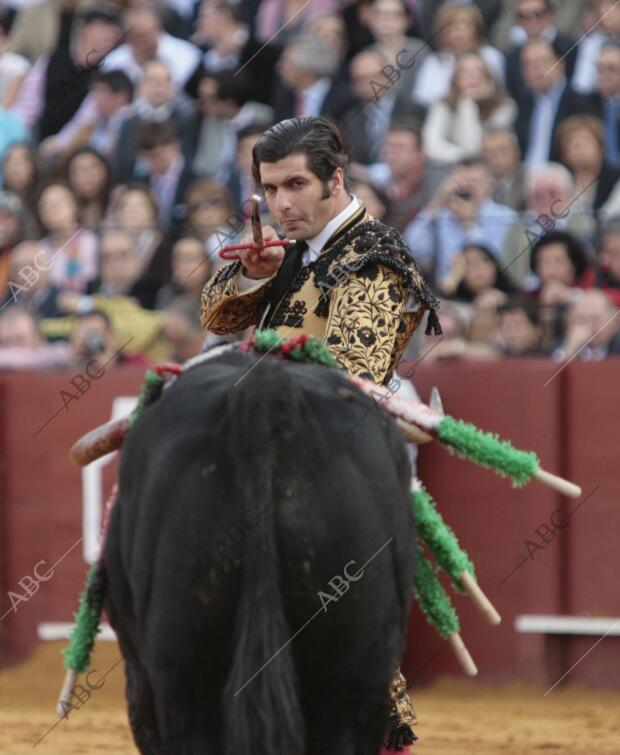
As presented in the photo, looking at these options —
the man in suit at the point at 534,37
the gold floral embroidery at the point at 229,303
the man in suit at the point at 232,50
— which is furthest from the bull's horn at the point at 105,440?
the man in suit at the point at 232,50

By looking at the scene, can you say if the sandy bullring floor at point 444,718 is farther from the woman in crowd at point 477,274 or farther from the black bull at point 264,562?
the black bull at point 264,562

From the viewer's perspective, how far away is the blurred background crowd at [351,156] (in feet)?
22.0

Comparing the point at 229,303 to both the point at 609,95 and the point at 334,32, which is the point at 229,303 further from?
the point at 334,32

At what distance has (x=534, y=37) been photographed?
797 centimetres

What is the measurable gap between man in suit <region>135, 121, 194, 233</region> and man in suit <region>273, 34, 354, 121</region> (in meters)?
0.65

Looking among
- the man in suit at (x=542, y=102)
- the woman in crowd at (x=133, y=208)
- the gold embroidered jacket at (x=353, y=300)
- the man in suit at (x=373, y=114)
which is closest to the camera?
the gold embroidered jacket at (x=353, y=300)

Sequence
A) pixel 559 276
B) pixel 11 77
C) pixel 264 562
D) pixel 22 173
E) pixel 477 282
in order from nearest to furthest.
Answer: pixel 264 562, pixel 559 276, pixel 477 282, pixel 22 173, pixel 11 77

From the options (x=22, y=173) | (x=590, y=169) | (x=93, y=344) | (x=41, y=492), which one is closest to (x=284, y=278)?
(x=41, y=492)

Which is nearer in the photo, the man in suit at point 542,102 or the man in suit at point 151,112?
the man in suit at point 542,102

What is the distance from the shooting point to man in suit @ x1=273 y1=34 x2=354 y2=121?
8.45 meters

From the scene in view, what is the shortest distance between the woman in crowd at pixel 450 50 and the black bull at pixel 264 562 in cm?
568

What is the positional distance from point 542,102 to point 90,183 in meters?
2.70

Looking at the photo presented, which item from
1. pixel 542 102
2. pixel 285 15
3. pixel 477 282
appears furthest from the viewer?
pixel 285 15

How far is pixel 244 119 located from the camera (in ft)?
28.8
